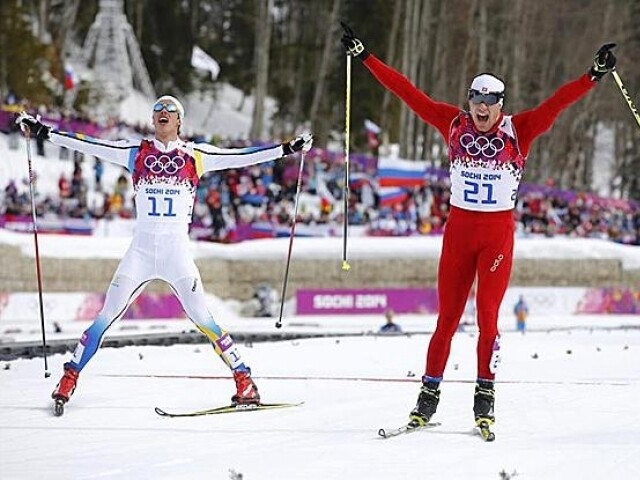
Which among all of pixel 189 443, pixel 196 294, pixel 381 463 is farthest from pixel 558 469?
pixel 196 294

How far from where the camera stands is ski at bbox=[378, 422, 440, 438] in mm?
7426

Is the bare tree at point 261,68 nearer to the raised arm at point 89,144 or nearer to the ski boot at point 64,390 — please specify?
the raised arm at point 89,144

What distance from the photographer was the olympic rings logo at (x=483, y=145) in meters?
7.75

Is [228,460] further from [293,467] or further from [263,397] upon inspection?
[263,397]

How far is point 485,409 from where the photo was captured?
7.54 metres

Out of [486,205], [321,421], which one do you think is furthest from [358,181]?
[486,205]

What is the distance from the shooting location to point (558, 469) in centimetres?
636

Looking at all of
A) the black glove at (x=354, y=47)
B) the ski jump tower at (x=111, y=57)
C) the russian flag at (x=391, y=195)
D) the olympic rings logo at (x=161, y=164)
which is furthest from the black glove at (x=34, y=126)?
the ski jump tower at (x=111, y=57)

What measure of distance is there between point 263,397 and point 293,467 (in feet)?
9.01

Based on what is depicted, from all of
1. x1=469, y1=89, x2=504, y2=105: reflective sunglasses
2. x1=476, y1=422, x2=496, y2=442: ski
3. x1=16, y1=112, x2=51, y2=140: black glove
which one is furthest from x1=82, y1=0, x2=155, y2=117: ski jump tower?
x1=476, y1=422, x2=496, y2=442: ski

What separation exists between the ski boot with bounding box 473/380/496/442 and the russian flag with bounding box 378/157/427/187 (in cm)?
2328

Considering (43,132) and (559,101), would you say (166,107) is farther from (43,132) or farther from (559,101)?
(559,101)

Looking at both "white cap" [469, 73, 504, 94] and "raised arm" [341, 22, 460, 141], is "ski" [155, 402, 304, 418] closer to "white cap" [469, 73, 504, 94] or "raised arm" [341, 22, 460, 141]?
"raised arm" [341, 22, 460, 141]

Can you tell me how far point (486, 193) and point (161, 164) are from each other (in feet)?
8.12
